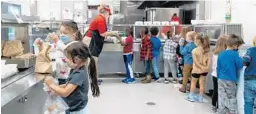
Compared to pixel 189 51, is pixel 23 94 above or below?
below

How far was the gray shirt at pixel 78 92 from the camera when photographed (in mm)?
1733

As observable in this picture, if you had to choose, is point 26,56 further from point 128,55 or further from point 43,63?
point 128,55

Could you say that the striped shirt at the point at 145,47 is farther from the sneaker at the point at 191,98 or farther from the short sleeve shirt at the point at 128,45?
the sneaker at the point at 191,98

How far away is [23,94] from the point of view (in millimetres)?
1662

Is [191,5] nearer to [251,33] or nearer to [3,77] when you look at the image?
[251,33]

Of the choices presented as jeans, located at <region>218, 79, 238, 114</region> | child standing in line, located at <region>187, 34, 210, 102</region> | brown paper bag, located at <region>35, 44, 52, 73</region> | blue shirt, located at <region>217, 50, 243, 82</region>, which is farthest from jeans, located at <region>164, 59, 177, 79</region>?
brown paper bag, located at <region>35, 44, 52, 73</region>

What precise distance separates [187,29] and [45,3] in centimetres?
399

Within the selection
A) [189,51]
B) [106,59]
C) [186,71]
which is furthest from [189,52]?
[106,59]

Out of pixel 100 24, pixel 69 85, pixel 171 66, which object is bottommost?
pixel 171 66

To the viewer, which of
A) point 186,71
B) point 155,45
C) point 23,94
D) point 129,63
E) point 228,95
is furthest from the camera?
point 129,63

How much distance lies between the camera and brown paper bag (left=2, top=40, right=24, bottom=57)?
2084 millimetres

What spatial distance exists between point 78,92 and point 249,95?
201 centimetres

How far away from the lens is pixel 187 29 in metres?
4.93

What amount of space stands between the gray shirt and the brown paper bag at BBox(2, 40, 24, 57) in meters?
0.63
